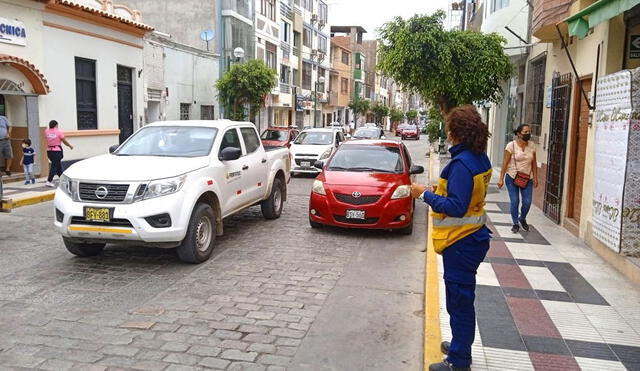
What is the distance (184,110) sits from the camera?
24.8 metres

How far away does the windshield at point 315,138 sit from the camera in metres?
18.6

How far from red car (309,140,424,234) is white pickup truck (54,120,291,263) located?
4.53ft

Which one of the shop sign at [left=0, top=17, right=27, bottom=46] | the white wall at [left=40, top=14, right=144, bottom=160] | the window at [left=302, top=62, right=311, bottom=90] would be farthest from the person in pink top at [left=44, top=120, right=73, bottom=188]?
the window at [left=302, top=62, right=311, bottom=90]

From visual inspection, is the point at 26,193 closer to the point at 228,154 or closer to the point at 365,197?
the point at 228,154

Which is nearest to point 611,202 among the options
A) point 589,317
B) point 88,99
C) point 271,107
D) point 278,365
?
point 589,317

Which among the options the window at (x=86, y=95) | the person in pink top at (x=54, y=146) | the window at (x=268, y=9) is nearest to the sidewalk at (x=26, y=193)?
the person in pink top at (x=54, y=146)

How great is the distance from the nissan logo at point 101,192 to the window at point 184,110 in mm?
18756

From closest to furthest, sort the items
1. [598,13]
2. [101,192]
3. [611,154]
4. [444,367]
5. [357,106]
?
[444,367], [598,13], [101,192], [611,154], [357,106]

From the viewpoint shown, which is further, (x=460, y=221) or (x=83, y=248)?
(x=83, y=248)

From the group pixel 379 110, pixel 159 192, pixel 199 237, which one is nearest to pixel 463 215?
pixel 159 192

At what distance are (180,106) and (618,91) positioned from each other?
800 inches

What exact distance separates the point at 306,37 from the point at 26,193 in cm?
3910

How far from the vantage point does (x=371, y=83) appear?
81.2 meters

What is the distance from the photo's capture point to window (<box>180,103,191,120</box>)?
2442 centimetres
